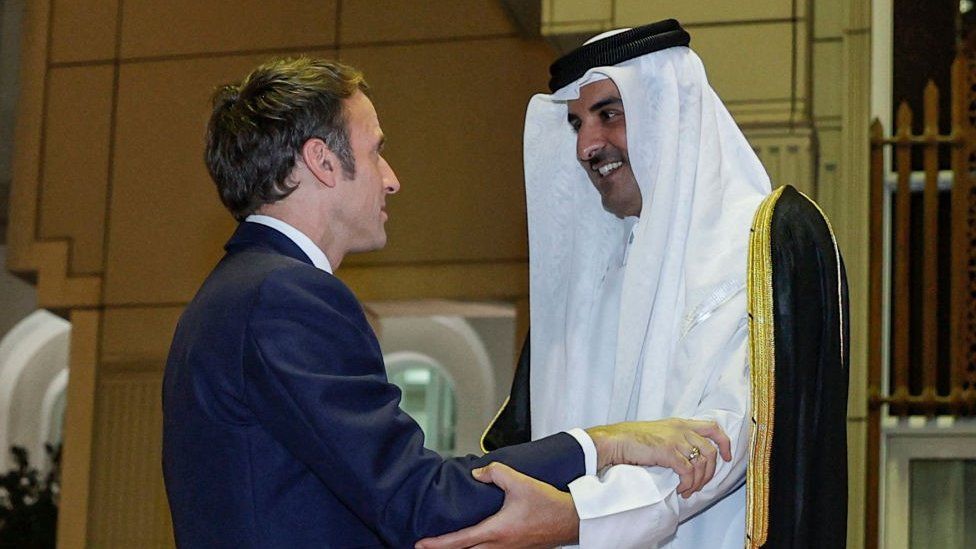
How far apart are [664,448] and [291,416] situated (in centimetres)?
76

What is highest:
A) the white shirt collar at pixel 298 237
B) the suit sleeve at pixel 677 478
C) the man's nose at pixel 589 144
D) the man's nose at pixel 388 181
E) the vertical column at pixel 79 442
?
the man's nose at pixel 589 144

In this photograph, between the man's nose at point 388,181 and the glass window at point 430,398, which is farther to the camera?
the glass window at point 430,398

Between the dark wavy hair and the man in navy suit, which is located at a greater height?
the dark wavy hair

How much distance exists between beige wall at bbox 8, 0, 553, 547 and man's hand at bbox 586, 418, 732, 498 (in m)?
4.97

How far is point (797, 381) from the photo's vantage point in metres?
2.89

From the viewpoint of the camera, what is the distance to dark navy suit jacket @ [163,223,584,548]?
2.40 meters

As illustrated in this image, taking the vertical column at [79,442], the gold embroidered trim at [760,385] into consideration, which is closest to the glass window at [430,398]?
the vertical column at [79,442]

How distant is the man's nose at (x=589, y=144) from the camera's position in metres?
3.44

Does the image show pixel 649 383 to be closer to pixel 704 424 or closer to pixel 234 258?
pixel 704 424

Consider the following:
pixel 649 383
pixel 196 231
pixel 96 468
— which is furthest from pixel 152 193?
pixel 649 383

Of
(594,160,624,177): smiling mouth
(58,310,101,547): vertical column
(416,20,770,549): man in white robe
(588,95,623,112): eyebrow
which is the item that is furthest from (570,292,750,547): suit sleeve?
(58,310,101,547): vertical column

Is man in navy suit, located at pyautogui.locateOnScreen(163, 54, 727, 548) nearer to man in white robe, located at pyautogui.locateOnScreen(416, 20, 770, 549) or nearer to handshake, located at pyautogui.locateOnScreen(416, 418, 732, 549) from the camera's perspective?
handshake, located at pyautogui.locateOnScreen(416, 418, 732, 549)

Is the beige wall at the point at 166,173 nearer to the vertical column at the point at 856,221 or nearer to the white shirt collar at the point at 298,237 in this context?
the vertical column at the point at 856,221

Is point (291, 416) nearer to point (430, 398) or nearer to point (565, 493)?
point (565, 493)
